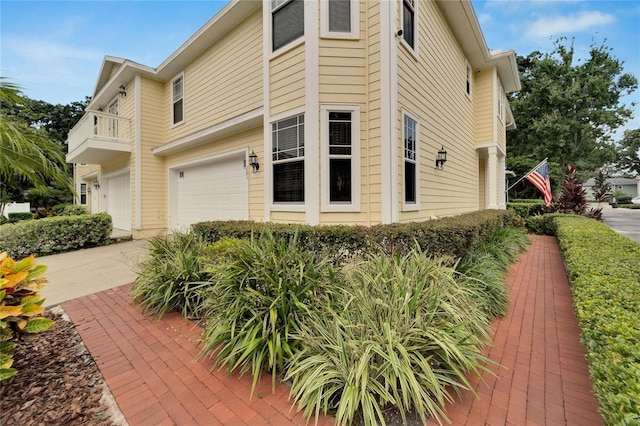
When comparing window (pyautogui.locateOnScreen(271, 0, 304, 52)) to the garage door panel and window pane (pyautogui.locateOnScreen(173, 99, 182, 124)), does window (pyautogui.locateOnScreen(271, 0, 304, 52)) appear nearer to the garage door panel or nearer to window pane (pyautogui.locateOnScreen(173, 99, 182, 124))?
the garage door panel

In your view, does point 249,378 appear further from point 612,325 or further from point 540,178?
point 540,178

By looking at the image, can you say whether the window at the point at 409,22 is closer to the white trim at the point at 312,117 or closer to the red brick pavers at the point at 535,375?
the white trim at the point at 312,117

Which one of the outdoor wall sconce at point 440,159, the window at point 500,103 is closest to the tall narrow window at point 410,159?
the outdoor wall sconce at point 440,159

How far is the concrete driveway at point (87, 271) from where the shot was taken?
473 centimetres

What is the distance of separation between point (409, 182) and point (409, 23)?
320 cm

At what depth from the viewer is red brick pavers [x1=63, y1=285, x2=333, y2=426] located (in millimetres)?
2035

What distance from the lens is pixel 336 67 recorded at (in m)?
4.97

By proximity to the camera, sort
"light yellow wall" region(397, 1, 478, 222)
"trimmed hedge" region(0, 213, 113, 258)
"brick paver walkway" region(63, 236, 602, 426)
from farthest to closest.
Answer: "trimmed hedge" region(0, 213, 113, 258)
"light yellow wall" region(397, 1, 478, 222)
"brick paver walkway" region(63, 236, 602, 426)

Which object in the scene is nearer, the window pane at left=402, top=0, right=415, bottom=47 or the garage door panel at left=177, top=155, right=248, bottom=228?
the window pane at left=402, top=0, right=415, bottom=47

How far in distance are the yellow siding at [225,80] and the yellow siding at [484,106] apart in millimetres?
7803

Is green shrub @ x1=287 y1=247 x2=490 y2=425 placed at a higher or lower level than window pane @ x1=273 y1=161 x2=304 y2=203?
lower

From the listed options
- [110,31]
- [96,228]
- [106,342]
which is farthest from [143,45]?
[106,342]

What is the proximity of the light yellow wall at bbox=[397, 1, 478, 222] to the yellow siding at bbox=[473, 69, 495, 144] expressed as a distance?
3.55 ft

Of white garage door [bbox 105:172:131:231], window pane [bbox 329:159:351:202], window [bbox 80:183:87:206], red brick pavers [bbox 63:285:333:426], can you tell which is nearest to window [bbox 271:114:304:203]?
window pane [bbox 329:159:351:202]
